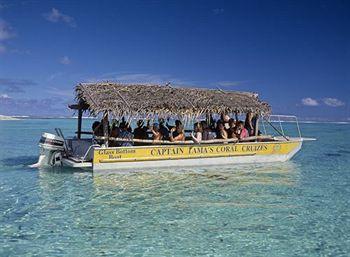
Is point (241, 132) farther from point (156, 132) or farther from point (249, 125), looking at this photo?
point (156, 132)

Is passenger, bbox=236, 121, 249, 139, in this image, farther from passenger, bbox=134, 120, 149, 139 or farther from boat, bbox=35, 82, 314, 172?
passenger, bbox=134, 120, 149, 139

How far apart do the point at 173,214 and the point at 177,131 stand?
6713 mm

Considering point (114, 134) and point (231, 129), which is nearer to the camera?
point (114, 134)

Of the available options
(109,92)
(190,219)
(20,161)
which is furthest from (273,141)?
(20,161)

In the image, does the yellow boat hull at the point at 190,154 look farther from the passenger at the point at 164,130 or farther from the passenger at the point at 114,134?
the passenger at the point at 164,130

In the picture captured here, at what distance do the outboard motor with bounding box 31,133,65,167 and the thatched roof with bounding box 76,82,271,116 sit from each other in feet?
5.41

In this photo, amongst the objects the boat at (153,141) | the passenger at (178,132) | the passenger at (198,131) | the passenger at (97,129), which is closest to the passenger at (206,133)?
the passenger at (198,131)

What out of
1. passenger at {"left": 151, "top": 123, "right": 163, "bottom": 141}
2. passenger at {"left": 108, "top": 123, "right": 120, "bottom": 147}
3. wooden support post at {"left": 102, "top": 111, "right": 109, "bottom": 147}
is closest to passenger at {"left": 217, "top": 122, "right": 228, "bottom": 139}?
passenger at {"left": 151, "top": 123, "right": 163, "bottom": 141}

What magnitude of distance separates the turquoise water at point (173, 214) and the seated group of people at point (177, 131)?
1.48 metres

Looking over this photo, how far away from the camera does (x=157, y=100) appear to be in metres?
15.1

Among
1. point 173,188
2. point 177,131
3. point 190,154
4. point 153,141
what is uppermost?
point 177,131

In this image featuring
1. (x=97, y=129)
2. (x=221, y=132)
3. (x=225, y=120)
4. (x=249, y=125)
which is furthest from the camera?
(x=249, y=125)

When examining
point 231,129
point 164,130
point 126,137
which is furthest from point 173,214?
point 231,129

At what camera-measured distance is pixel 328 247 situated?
720cm
